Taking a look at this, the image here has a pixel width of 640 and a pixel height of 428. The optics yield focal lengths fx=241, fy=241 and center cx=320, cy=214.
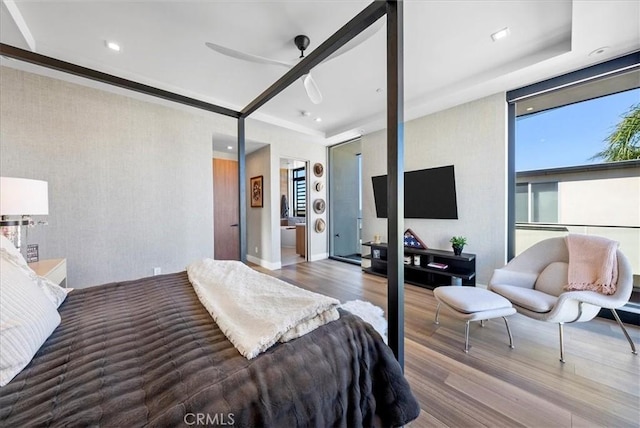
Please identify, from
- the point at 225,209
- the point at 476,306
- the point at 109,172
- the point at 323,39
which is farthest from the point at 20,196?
the point at 476,306

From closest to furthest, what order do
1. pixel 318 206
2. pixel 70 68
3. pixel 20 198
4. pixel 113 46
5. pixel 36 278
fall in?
1. pixel 36 278
2. pixel 70 68
3. pixel 20 198
4. pixel 113 46
5. pixel 318 206

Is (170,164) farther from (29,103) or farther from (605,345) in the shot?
(605,345)

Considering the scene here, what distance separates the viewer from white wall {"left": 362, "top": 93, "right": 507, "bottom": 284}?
122 inches

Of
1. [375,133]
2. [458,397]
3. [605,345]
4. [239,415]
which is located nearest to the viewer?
[239,415]

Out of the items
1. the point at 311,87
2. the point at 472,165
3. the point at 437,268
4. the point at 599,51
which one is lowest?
the point at 437,268

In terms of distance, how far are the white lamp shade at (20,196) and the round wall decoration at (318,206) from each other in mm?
3986

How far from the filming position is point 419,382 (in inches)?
63.6

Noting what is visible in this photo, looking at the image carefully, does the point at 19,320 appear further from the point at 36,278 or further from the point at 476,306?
the point at 476,306

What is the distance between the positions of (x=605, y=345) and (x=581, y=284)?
20.0 inches

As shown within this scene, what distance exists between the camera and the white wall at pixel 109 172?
2.48 meters

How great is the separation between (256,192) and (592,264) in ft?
15.9

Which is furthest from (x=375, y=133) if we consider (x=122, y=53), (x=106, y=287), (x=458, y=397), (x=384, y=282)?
(x=106, y=287)

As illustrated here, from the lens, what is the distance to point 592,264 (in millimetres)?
2057

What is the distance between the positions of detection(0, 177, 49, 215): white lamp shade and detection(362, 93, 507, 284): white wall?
426 cm
